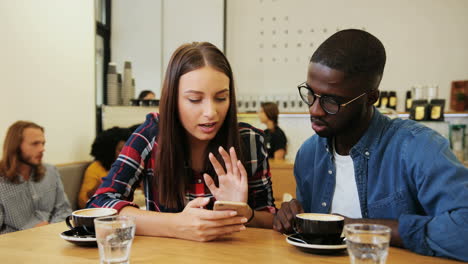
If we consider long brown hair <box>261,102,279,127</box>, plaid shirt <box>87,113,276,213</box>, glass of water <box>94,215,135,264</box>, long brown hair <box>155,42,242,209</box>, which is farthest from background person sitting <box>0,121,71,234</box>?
long brown hair <box>261,102,279,127</box>

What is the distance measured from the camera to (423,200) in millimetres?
1162

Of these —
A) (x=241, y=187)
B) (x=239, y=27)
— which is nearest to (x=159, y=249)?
(x=241, y=187)

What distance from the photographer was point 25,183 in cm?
284

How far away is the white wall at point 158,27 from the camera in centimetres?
620

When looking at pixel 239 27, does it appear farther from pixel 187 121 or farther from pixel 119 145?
A: pixel 187 121

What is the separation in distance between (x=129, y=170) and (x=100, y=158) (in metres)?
2.41

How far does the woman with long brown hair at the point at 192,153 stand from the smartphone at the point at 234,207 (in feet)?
0.14

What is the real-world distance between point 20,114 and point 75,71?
34.3 inches

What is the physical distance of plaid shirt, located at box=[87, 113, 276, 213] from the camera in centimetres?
138

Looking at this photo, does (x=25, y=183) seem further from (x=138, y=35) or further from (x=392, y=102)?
(x=392, y=102)

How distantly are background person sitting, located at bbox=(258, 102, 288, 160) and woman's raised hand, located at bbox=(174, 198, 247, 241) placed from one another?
3920 mm

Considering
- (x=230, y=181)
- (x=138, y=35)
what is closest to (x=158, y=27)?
(x=138, y=35)

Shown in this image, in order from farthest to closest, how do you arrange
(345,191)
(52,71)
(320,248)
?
(52,71), (345,191), (320,248)

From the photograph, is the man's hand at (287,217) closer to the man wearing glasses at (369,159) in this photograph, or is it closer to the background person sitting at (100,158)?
the man wearing glasses at (369,159)
